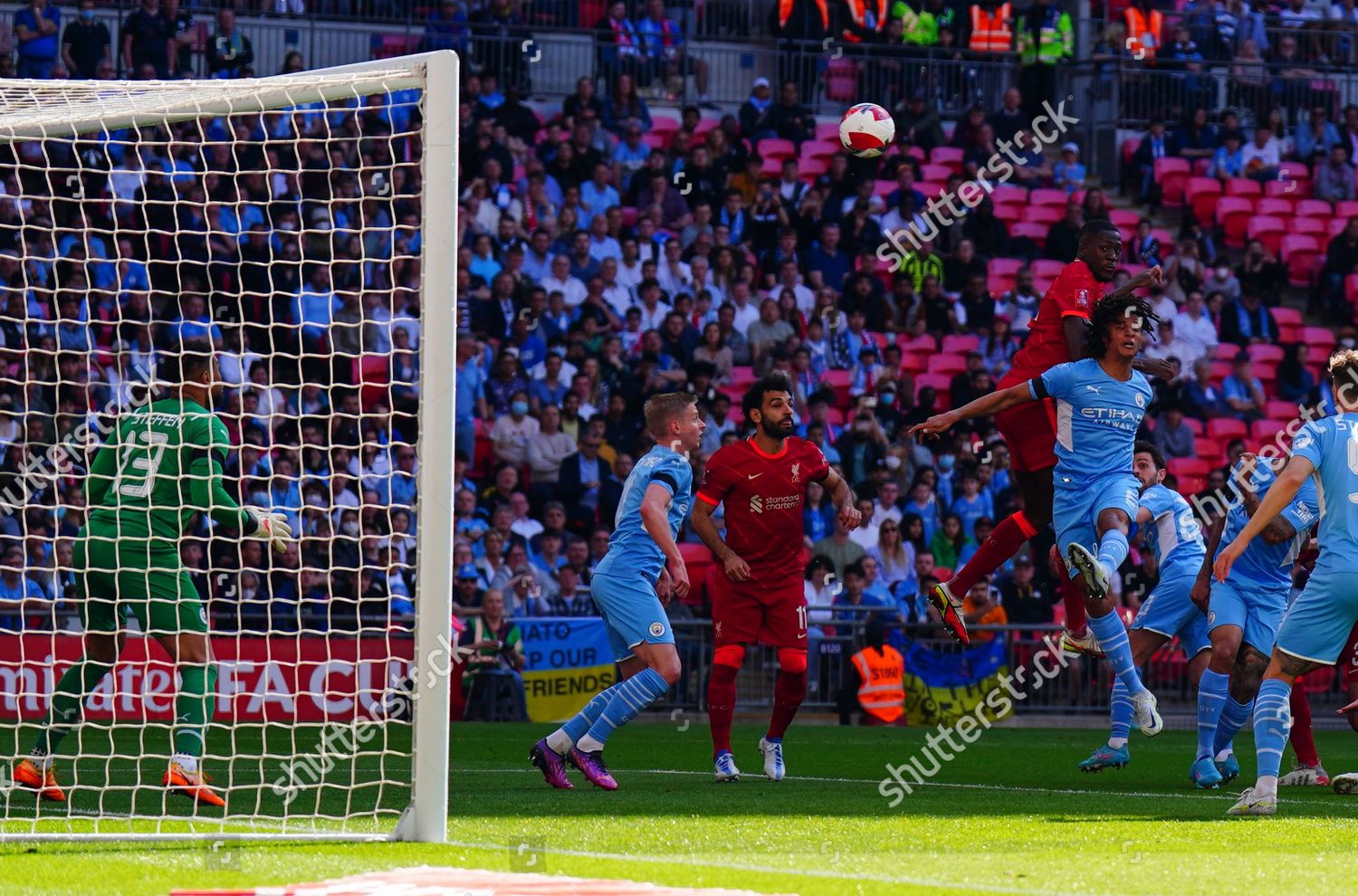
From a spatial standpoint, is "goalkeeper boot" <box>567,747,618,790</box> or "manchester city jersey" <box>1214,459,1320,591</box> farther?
"manchester city jersey" <box>1214,459,1320,591</box>

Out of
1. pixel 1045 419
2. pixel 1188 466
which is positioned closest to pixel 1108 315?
pixel 1045 419

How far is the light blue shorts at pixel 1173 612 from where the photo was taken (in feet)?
36.7

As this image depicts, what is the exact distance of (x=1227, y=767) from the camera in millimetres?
10539

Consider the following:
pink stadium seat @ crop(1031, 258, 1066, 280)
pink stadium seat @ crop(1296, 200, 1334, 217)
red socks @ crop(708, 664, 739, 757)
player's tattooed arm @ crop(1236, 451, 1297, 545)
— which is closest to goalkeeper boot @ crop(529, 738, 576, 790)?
red socks @ crop(708, 664, 739, 757)

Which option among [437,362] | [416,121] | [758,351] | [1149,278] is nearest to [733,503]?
[1149,278]

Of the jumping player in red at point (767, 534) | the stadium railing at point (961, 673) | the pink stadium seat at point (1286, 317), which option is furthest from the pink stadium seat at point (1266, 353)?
the jumping player in red at point (767, 534)

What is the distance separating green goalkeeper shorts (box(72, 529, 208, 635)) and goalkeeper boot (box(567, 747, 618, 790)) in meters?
1.97

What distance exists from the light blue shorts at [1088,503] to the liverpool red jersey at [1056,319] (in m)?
0.71

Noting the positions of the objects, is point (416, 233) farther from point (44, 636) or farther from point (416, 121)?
point (44, 636)

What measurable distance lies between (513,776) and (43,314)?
5.37 m

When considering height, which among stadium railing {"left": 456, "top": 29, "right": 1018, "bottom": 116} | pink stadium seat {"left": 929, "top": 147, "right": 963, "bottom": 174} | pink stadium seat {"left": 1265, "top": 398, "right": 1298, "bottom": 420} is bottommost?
pink stadium seat {"left": 1265, "top": 398, "right": 1298, "bottom": 420}

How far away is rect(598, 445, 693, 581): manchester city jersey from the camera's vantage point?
9.93m

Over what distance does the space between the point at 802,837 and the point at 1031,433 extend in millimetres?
4568

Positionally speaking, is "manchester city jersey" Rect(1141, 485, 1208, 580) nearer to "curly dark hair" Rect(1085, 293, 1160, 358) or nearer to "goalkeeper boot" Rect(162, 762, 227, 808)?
"curly dark hair" Rect(1085, 293, 1160, 358)
